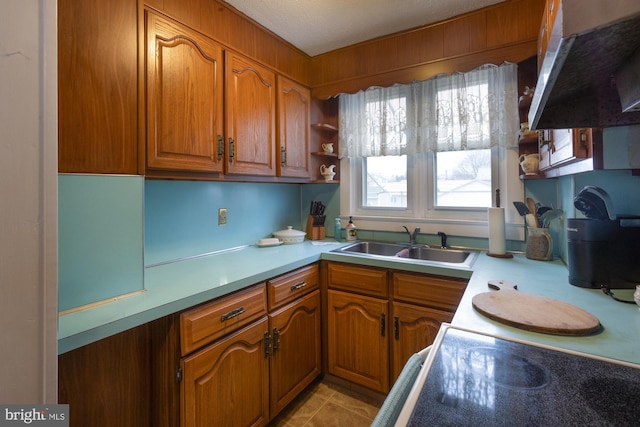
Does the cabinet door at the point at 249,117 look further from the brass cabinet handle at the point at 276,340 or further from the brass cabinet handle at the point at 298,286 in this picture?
the brass cabinet handle at the point at 276,340

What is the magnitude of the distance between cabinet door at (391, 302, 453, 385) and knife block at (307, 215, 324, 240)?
927 millimetres

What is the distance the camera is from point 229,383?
1321 mm

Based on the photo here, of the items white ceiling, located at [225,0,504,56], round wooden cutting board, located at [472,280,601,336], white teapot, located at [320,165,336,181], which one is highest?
white ceiling, located at [225,0,504,56]

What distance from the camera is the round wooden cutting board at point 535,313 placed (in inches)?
32.2

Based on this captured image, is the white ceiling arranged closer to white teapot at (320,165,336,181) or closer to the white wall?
white teapot at (320,165,336,181)

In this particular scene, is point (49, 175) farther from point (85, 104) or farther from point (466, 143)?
point (466, 143)

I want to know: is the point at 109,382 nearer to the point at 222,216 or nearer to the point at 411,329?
the point at 222,216

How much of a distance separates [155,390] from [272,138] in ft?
4.80

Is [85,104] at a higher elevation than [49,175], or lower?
higher

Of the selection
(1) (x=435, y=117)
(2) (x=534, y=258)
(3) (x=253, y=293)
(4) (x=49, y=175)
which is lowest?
(3) (x=253, y=293)

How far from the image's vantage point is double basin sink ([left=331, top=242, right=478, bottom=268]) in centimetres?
195


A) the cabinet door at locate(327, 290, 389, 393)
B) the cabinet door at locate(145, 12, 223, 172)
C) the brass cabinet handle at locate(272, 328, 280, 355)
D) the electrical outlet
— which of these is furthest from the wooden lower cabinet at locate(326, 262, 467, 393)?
the cabinet door at locate(145, 12, 223, 172)

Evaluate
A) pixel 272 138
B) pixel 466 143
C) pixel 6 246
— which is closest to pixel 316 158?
pixel 272 138

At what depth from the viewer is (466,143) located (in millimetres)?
1962
